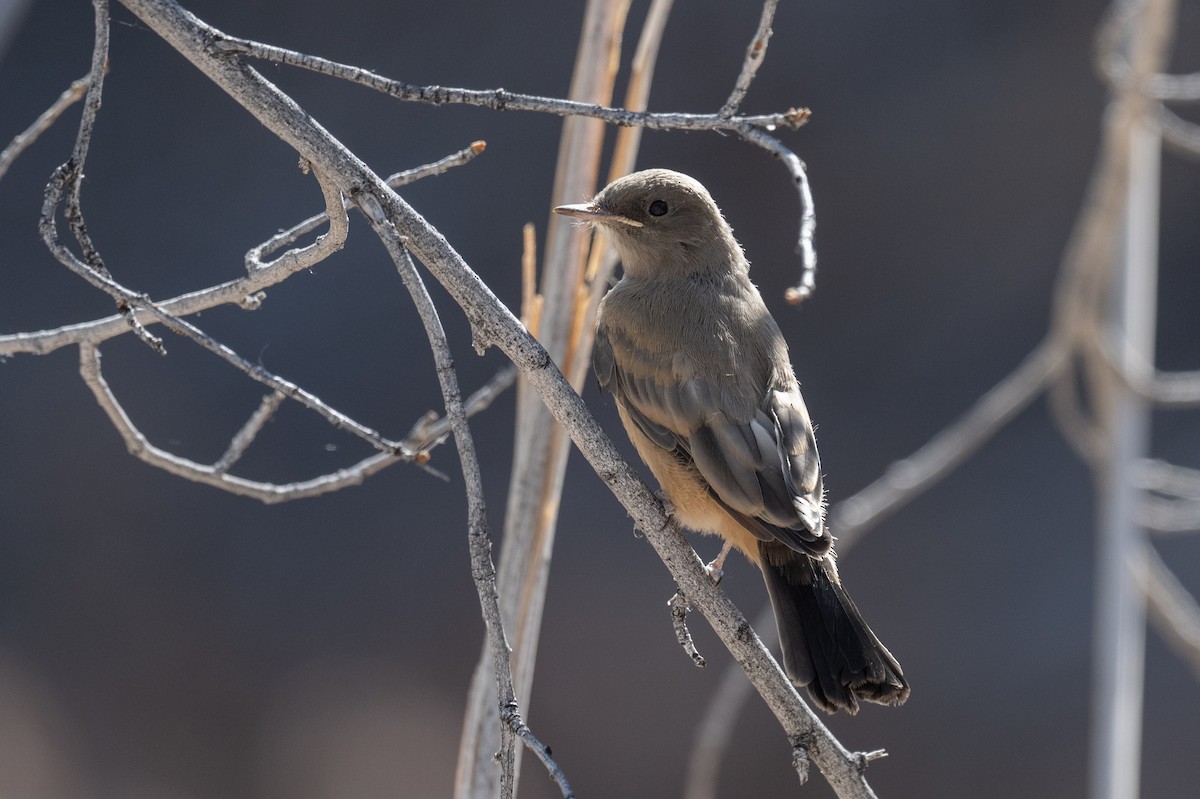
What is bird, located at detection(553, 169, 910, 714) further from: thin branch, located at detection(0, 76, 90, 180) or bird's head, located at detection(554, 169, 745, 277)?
thin branch, located at detection(0, 76, 90, 180)

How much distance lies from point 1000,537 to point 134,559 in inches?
228

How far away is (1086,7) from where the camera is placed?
923 cm

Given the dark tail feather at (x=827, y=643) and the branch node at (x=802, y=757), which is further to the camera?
the dark tail feather at (x=827, y=643)

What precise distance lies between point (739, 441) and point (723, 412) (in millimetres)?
86

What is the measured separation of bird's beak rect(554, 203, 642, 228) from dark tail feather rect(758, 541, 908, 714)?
0.80 m

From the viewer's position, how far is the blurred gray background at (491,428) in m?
7.30

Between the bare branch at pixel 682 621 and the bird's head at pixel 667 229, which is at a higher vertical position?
the bird's head at pixel 667 229

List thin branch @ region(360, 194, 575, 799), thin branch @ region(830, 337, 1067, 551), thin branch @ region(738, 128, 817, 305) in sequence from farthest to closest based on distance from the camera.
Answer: thin branch @ region(830, 337, 1067, 551)
thin branch @ region(738, 128, 817, 305)
thin branch @ region(360, 194, 575, 799)

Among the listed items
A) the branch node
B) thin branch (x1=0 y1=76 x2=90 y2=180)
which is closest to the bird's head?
thin branch (x1=0 y1=76 x2=90 y2=180)

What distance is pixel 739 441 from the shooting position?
90.0 inches

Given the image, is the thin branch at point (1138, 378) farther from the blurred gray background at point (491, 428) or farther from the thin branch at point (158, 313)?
the blurred gray background at point (491, 428)

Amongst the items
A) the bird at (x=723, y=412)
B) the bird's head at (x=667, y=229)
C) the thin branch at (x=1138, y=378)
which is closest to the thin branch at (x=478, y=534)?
the bird at (x=723, y=412)

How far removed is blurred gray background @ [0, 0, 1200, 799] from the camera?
7297 mm

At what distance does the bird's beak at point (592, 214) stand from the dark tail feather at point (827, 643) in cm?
80
